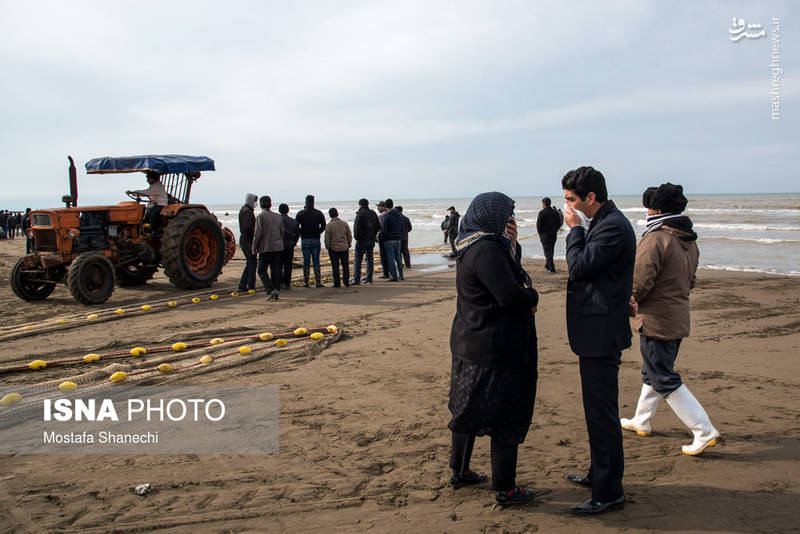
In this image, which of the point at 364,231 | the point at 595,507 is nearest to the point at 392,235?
the point at 364,231

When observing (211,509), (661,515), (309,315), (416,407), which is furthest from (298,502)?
(309,315)

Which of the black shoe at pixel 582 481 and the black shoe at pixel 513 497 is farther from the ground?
the black shoe at pixel 513 497

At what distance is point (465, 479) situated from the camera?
10.4ft

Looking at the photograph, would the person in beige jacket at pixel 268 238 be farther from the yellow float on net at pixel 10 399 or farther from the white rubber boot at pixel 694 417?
the white rubber boot at pixel 694 417

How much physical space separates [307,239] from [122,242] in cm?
333

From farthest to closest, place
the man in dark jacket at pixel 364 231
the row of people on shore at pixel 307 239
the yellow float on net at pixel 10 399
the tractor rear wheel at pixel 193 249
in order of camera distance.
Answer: the man in dark jacket at pixel 364 231, the tractor rear wheel at pixel 193 249, the row of people on shore at pixel 307 239, the yellow float on net at pixel 10 399

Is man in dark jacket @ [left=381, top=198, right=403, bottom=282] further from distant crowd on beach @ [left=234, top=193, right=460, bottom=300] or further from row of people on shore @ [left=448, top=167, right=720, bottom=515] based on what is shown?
row of people on shore @ [left=448, top=167, right=720, bottom=515]

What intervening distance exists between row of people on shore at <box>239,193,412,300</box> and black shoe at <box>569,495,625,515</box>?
7.32 metres

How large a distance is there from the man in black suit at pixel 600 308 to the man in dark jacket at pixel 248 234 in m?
7.69

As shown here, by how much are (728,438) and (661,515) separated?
4.22 feet

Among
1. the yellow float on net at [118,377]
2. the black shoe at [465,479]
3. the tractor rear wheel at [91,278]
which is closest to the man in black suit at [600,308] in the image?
the black shoe at [465,479]

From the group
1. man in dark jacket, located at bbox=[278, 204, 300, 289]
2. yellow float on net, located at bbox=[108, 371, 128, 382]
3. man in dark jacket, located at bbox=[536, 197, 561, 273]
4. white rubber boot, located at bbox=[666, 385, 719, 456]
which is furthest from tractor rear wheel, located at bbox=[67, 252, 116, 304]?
man in dark jacket, located at bbox=[536, 197, 561, 273]

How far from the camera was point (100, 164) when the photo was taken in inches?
392

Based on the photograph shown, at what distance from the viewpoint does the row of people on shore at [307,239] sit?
9.53 meters
